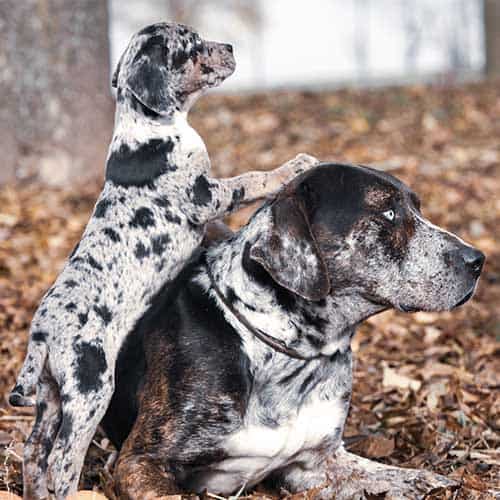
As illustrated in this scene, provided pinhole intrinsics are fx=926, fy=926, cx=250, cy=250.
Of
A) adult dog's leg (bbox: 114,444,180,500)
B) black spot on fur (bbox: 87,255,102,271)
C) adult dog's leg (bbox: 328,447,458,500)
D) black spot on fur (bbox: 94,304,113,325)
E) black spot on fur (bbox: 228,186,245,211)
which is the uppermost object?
black spot on fur (bbox: 228,186,245,211)

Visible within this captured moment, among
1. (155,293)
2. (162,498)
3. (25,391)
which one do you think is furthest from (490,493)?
(25,391)

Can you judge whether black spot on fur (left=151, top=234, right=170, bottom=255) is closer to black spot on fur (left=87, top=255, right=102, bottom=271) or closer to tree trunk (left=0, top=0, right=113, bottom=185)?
black spot on fur (left=87, top=255, right=102, bottom=271)

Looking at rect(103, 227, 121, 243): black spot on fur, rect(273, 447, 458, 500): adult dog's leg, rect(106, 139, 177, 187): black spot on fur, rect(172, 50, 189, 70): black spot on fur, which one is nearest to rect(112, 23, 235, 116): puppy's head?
rect(172, 50, 189, 70): black spot on fur

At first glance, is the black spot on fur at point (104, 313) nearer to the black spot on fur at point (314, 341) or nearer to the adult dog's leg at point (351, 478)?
the black spot on fur at point (314, 341)

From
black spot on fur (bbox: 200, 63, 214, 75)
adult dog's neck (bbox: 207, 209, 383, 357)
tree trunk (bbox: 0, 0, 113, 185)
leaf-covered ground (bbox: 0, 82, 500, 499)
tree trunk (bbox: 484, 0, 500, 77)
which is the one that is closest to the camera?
adult dog's neck (bbox: 207, 209, 383, 357)

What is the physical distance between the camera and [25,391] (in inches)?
144

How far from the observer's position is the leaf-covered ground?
4656 millimetres

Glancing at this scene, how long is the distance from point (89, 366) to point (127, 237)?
2.02 ft

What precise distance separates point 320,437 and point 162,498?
0.76 m

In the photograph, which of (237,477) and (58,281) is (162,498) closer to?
(237,477)

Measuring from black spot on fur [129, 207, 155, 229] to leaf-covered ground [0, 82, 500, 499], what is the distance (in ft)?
3.68

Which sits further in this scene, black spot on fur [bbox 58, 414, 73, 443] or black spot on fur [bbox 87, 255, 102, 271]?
black spot on fur [bbox 87, 255, 102, 271]

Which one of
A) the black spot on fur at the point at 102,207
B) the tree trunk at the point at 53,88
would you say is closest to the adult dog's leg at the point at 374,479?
the black spot on fur at the point at 102,207

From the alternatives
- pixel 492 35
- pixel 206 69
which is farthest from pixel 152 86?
pixel 492 35
